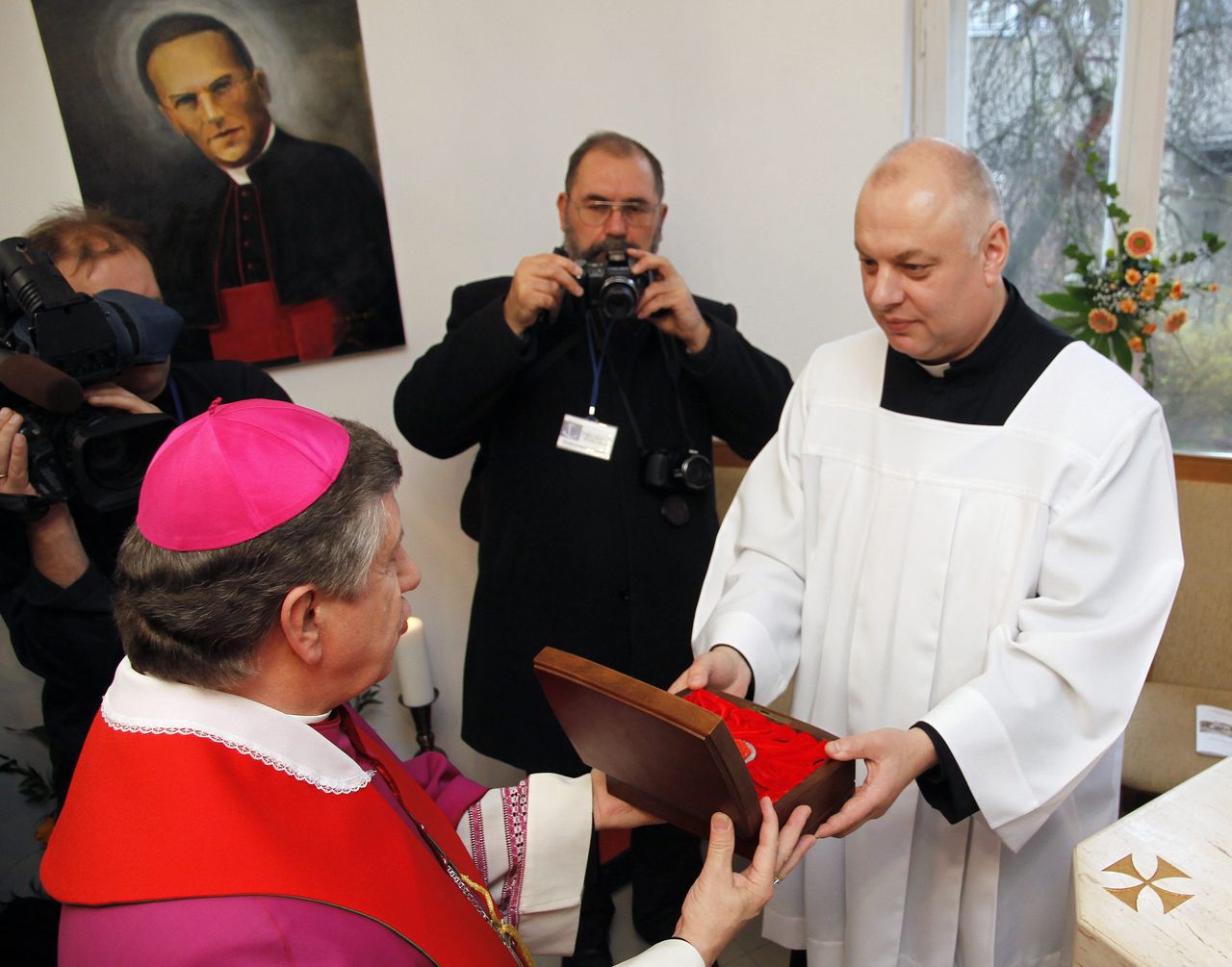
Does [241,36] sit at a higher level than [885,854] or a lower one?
higher

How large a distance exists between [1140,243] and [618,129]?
1.74 meters

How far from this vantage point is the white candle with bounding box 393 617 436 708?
299cm

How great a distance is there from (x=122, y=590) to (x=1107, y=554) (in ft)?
4.83

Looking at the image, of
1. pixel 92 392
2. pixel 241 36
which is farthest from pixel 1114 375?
pixel 241 36

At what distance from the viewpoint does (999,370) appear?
5.79 feet

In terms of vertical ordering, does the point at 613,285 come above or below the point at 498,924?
above

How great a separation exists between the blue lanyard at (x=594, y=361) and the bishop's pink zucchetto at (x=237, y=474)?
49.3 inches

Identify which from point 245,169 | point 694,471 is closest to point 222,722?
point 694,471

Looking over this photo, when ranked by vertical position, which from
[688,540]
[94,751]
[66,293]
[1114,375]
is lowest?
[688,540]

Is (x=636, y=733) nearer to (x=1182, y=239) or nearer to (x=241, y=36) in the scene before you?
(x=241, y=36)

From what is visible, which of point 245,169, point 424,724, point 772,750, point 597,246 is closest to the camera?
point 772,750

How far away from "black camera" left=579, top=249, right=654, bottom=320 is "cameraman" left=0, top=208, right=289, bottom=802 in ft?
2.93

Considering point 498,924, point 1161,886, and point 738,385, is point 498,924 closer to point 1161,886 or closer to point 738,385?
point 1161,886

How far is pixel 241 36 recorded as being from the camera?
2617 mm
